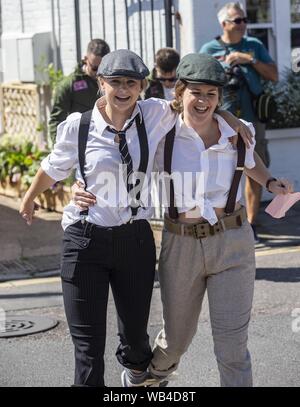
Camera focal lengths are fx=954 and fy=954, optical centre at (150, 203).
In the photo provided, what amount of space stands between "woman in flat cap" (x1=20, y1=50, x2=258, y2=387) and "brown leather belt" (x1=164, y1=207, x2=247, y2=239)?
0.47ft

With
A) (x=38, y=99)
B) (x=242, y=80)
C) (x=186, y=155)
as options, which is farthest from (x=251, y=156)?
(x=38, y=99)

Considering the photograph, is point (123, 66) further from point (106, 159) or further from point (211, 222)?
point (211, 222)

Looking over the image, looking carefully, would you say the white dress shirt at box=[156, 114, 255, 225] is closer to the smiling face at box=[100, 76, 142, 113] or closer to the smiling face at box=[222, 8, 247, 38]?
the smiling face at box=[100, 76, 142, 113]

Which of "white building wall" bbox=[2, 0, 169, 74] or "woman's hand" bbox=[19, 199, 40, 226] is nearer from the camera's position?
"woman's hand" bbox=[19, 199, 40, 226]

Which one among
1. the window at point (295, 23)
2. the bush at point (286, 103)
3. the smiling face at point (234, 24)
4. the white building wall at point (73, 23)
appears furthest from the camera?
the window at point (295, 23)

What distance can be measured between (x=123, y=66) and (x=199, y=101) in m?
0.39

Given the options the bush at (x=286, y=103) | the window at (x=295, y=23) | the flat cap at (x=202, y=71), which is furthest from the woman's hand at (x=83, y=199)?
the window at (x=295, y=23)

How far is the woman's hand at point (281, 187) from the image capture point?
4652mm

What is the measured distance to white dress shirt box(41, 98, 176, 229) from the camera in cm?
452

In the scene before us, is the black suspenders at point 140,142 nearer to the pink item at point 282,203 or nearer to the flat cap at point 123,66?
the flat cap at point 123,66

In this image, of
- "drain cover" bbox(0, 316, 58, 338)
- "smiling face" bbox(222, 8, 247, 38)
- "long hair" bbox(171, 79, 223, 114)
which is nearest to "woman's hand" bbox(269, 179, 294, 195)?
"long hair" bbox(171, 79, 223, 114)

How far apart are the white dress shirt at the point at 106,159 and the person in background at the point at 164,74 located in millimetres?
3857

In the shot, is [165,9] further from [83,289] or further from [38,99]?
[83,289]

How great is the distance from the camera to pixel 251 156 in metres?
4.70
